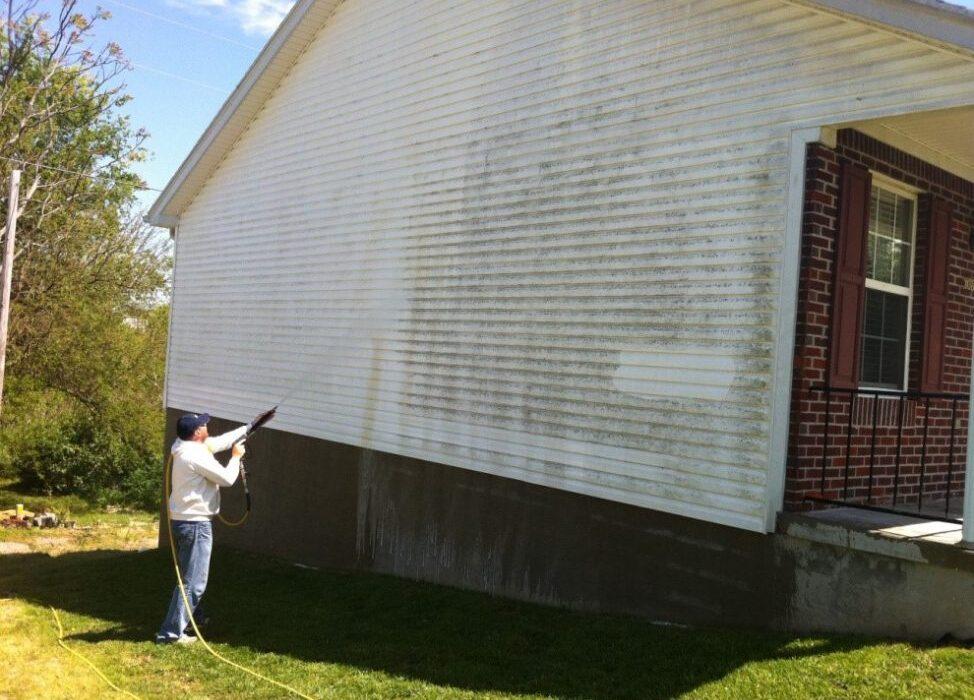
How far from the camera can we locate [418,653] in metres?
7.96

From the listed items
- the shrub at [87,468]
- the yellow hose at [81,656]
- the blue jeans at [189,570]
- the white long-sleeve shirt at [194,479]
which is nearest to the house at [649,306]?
the white long-sleeve shirt at [194,479]

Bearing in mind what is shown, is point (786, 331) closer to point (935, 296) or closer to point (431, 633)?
point (935, 296)

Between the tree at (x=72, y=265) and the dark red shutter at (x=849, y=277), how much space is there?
24.5m

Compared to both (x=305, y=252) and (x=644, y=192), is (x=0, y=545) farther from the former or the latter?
(x=644, y=192)

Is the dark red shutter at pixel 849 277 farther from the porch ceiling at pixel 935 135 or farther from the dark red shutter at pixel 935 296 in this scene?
the dark red shutter at pixel 935 296

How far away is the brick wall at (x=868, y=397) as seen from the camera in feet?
24.9

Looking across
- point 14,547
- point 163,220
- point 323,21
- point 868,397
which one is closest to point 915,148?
point 868,397

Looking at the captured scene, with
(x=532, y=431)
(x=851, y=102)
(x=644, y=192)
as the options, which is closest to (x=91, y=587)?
(x=532, y=431)

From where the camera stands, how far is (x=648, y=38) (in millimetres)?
8883

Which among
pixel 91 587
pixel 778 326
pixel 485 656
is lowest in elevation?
pixel 91 587

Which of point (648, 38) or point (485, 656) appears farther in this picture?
point (648, 38)

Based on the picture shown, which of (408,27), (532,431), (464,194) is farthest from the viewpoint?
(408,27)

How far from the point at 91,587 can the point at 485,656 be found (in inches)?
264

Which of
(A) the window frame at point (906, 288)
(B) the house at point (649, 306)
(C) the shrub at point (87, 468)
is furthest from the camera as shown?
(C) the shrub at point (87, 468)
